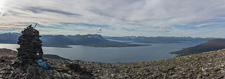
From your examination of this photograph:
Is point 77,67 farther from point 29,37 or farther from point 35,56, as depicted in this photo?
point 29,37

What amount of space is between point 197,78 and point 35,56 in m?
32.9

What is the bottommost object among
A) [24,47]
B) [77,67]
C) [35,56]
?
[77,67]

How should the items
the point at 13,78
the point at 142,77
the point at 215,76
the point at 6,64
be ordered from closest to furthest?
the point at 13,78
the point at 215,76
the point at 6,64
the point at 142,77

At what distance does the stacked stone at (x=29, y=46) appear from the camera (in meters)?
26.4

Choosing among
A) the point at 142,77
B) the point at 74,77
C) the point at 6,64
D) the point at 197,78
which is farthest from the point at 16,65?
the point at 197,78

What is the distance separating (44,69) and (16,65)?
530 cm

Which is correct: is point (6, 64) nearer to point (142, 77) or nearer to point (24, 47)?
point (24, 47)

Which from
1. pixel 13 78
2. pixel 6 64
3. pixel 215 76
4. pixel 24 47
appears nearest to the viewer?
pixel 13 78

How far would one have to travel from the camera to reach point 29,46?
26.8 m

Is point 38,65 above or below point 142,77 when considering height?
above

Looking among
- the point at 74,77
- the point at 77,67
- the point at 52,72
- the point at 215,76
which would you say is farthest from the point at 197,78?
the point at 52,72

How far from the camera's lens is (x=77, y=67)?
2975 cm

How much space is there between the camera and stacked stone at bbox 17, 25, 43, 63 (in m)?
26.4

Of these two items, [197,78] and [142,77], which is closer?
[197,78]
